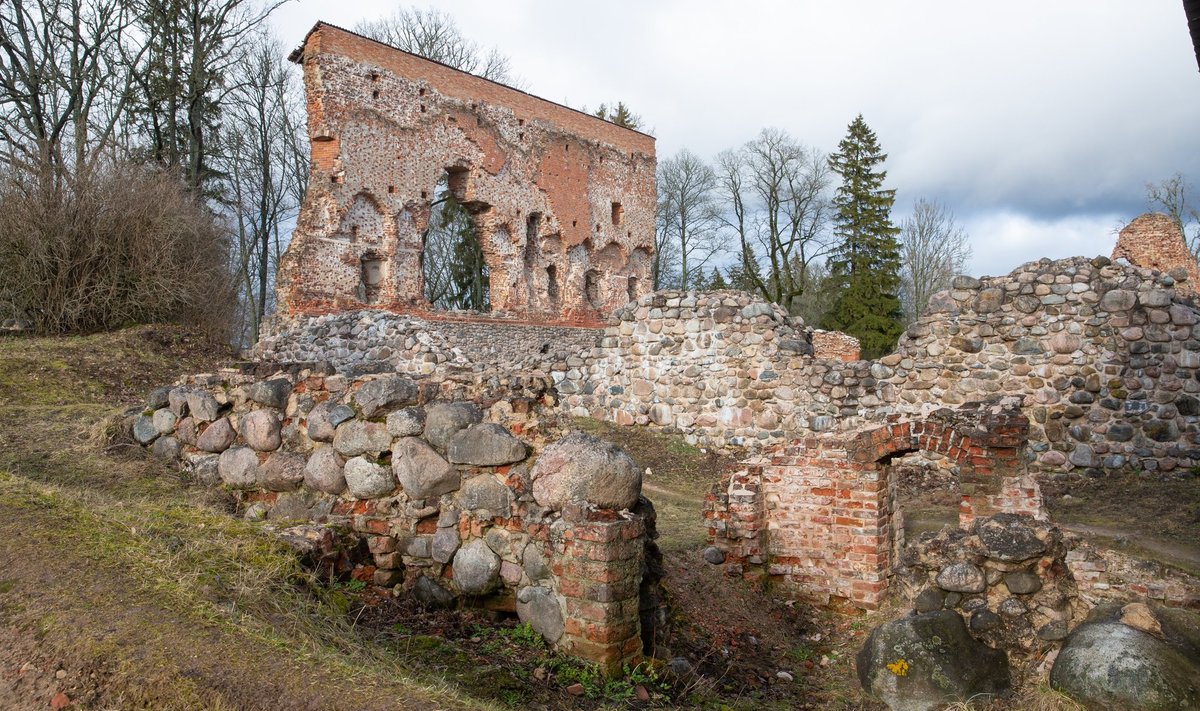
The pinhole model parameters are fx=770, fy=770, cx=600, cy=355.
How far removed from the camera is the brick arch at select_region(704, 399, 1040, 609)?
Answer: 5879mm

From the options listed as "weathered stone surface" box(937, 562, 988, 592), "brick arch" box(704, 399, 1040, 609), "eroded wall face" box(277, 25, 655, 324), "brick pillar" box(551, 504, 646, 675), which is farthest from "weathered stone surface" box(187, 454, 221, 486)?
"eroded wall face" box(277, 25, 655, 324)

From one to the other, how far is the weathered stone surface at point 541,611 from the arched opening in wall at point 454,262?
26.6m

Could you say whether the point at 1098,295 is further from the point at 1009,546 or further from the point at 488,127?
the point at 488,127

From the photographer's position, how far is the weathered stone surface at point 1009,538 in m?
4.46

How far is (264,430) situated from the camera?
531 centimetres

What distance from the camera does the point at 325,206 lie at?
19.2m

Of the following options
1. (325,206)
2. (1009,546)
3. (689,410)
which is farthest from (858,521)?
(325,206)

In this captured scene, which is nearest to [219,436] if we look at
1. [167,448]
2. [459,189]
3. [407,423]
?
[167,448]

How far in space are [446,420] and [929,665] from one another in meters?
2.94

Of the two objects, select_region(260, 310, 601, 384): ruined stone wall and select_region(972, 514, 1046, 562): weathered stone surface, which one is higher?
select_region(260, 310, 601, 384): ruined stone wall

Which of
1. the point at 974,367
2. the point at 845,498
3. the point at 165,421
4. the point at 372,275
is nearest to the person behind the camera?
the point at 845,498

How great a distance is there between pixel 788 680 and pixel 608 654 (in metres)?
1.57

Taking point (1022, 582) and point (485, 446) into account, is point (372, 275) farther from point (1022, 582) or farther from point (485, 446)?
point (1022, 582)

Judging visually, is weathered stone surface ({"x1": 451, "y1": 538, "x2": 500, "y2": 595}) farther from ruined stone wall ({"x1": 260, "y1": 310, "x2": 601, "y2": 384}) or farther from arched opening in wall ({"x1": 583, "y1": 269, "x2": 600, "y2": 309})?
arched opening in wall ({"x1": 583, "y1": 269, "x2": 600, "y2": 309})
